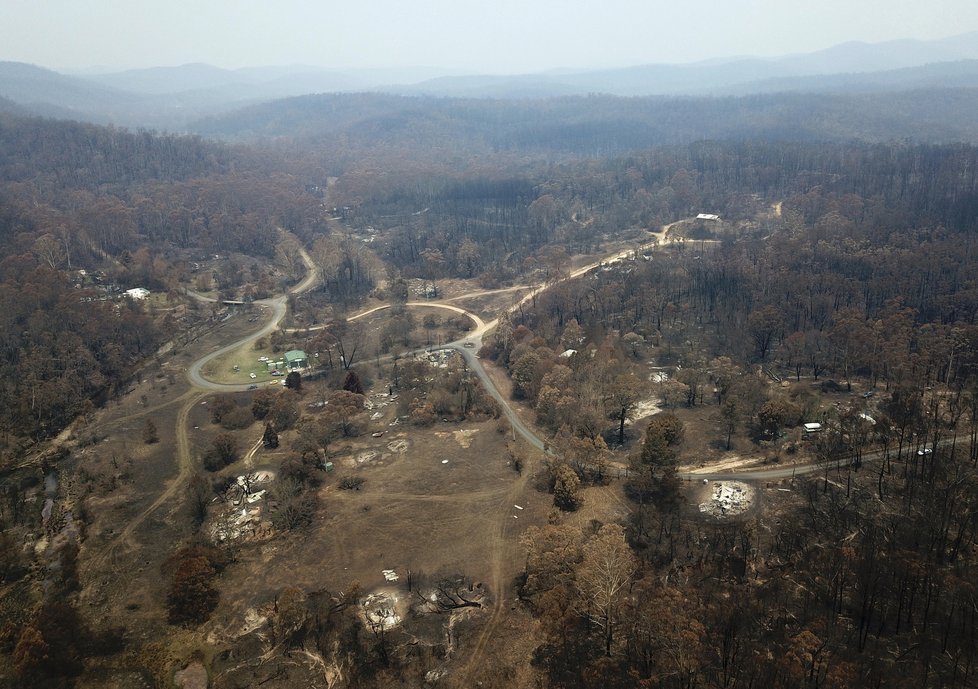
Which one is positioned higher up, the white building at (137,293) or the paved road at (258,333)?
the white building at (137,293)

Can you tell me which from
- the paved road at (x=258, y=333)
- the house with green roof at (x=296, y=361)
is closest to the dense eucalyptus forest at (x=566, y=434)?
the paved road at (x=258, y=333)

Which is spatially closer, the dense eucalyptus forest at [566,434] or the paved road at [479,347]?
the dense eucalyptus forest at [566,434]

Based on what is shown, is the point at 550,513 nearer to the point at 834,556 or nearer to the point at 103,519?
the point at 834,556

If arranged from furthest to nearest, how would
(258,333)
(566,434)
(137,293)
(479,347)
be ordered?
(137,293)
(258,333)
(479,347)
(566,434)

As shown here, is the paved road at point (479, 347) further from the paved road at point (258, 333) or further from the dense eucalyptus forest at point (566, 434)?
the dense eucalyptus forest at point (566, 434)

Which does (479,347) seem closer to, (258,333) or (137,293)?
(258,333)

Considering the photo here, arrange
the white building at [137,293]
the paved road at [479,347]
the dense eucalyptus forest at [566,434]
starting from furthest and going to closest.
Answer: the white building at [137,293] → the paved road at [479,347] → the dense eucalyptus forest at [566,434]

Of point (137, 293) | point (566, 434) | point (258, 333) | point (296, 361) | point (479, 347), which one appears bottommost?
point (479, 347)

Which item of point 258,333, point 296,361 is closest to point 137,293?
point 258,333

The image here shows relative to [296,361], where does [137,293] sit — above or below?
above
